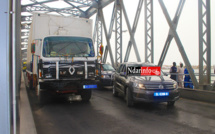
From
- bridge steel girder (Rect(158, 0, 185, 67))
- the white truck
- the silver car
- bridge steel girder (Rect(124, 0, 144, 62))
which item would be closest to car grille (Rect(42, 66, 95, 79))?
the white truck

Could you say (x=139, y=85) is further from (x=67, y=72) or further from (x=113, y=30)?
(x=113, y=30)

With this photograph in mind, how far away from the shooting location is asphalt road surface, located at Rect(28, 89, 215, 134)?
466 centimetres

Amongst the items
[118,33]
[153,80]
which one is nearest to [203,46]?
[153,80]

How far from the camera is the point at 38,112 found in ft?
21.3

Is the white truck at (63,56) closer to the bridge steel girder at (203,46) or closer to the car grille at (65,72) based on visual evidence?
the car grille at (65,72)

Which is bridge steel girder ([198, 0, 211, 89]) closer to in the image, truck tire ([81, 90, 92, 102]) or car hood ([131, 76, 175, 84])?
car hood ([131, 76, 175, 84])

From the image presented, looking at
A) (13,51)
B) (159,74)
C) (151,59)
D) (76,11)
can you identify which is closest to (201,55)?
(159,74)

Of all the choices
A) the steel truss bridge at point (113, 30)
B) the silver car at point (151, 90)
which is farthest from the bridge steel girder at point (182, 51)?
the silver car at point (151, 90)

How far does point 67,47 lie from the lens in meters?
7.89

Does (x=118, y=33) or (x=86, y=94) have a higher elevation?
(x=118, y=33)

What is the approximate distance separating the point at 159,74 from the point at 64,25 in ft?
15.0

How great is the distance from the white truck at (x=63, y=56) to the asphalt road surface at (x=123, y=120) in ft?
2.85

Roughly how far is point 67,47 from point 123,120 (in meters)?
3.84

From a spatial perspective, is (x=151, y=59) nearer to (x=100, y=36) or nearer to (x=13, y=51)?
(x=100, y=36)
